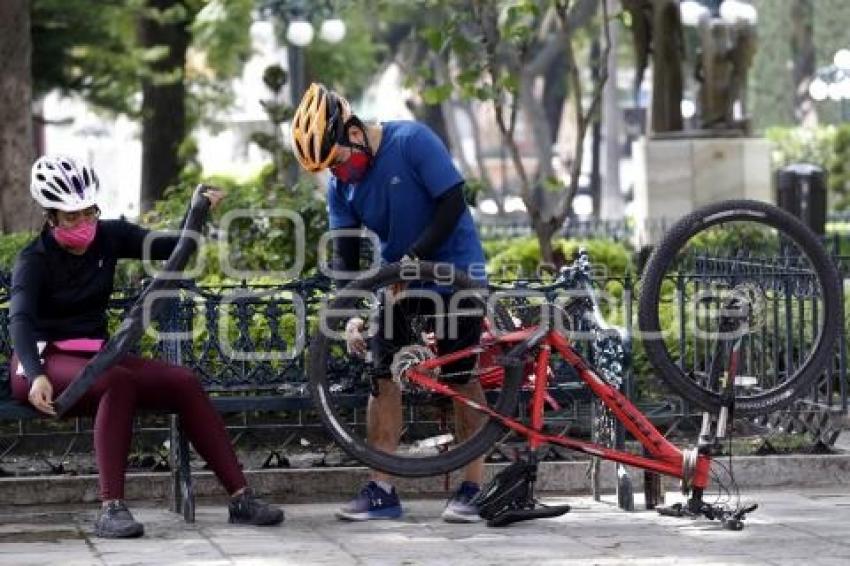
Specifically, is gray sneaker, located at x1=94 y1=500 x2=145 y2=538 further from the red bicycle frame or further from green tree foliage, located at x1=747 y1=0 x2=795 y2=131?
green tree foliage, located at x1=747 y1=0 x2=795 y2=131

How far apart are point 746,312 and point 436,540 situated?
1519mm

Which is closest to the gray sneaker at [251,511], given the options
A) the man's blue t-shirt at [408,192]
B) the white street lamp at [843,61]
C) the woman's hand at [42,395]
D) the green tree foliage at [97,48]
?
the woman's hand at [42,395]

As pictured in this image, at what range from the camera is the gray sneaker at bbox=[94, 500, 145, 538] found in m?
8.14

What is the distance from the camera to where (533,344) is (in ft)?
27.4

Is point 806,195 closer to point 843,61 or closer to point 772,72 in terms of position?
point 843,61

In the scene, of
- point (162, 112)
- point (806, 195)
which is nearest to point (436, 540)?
point (806, 195)

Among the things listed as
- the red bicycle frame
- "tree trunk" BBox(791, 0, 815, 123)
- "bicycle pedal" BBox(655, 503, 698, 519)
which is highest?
"tree trunk" BBox(791, 0, 815, 123)

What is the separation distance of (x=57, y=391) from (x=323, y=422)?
1.01 meters

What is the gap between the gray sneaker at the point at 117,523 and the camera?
8141mm

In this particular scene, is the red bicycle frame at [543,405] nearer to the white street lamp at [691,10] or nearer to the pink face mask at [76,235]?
the pink face mask at [76,235]

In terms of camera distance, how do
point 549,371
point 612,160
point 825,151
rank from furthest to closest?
point 612,160, point 825,151, point 549,371

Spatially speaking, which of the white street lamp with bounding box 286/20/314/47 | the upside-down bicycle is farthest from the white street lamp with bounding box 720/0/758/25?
the upside-down bicycle

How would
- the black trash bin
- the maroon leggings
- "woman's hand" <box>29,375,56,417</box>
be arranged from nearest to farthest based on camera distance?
1. "woman's hand" <box>29,375,56,417</box>
2. the maroon leggings
3. the black trash bin

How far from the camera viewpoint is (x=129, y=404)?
27.1 feet
